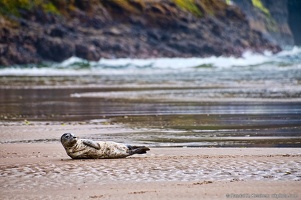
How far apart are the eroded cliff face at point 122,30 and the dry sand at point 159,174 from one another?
195 ft

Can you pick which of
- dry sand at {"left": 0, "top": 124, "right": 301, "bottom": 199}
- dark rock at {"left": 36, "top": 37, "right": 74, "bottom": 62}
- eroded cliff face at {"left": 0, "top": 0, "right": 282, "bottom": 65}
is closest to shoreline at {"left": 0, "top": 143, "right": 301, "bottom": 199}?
dry sand at {"left": 0, "top": 124, "right": 301, "bottom": 199}

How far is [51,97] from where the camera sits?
95.9 ft

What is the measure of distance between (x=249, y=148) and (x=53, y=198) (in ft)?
17.8

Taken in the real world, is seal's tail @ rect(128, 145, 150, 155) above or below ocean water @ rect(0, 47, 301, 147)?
below

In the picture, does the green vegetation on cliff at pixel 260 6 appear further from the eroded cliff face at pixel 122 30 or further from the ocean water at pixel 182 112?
the ocean water at pixel 182 112

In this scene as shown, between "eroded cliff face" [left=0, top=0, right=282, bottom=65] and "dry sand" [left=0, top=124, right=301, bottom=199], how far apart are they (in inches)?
2343

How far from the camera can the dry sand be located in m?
9.03

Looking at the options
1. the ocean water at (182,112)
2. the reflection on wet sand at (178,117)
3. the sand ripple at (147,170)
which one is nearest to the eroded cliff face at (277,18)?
the ocean water at (182,112)

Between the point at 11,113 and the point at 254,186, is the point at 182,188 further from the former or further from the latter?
the point at 11,113

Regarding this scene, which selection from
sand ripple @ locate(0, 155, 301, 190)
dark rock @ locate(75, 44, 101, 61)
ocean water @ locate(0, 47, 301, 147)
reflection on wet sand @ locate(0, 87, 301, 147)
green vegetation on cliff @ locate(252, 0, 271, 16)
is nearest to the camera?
sand ripple @ locate(0, 155, 301, 190)

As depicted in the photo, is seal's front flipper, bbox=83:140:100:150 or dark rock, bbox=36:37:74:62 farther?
dark rock, bbox=36:37:74:62

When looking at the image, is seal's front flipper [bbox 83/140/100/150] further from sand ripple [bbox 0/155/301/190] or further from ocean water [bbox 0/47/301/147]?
ocean water [bbox 0/47/301/147]

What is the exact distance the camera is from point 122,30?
91.3 m

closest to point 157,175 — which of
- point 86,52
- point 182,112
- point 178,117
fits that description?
point 178,117
